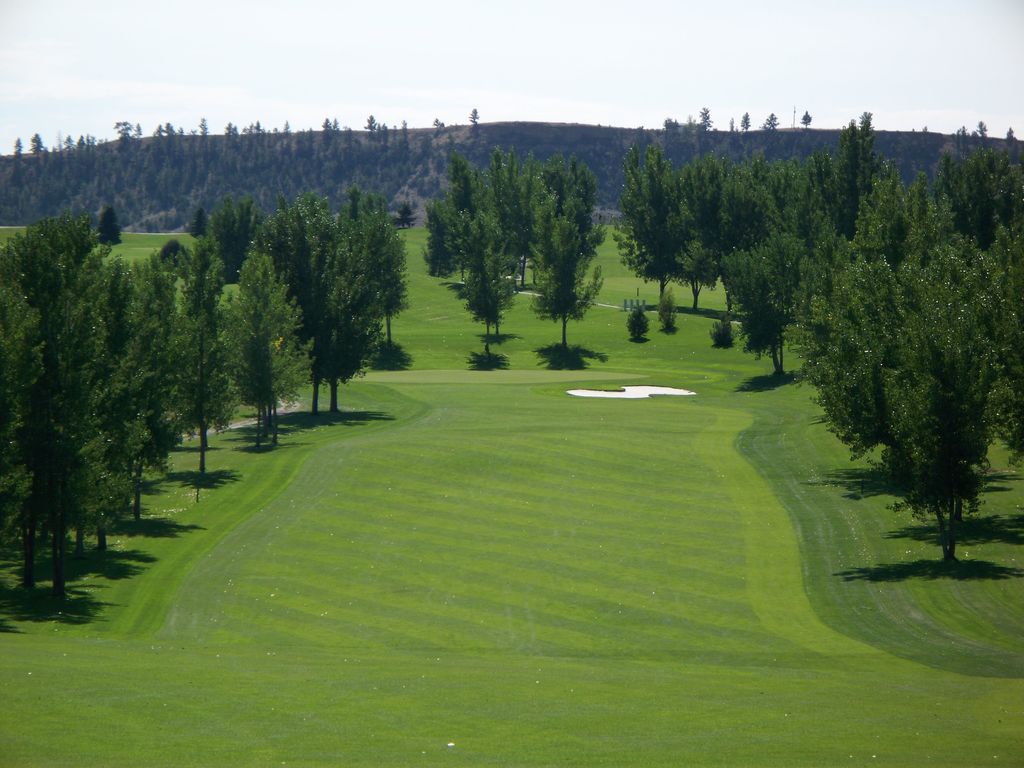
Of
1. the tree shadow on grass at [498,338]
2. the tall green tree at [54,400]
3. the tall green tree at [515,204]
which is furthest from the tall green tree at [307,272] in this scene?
the tall green tree at [515,204]

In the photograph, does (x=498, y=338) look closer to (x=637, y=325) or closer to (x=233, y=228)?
(x=637, y=325)

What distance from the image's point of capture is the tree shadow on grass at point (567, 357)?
112 m

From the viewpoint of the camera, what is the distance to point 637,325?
395ft

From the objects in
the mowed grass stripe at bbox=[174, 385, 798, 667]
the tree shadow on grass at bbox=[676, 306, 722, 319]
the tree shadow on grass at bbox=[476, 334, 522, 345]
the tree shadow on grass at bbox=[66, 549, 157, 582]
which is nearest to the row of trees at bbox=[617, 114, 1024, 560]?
the tree shadow on grass at bbox=[676, 306, 722, 319]

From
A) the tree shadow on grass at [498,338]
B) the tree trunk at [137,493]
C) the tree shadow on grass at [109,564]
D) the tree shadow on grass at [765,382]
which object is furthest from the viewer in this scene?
the tree shadow on grass at [498,338]

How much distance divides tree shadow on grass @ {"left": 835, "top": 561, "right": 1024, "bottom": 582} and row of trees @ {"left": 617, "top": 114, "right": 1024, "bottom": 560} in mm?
1190

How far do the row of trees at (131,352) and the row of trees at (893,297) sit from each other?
3020 centimetres

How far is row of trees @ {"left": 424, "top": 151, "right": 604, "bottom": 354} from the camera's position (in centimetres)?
11881

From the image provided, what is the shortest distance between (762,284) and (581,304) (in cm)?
2932

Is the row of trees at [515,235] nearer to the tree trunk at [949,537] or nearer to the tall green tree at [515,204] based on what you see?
the tall green tree at [515,204]

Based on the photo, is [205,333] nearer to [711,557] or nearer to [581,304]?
[711,557]

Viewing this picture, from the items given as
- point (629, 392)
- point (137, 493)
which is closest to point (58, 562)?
point (137, 493)

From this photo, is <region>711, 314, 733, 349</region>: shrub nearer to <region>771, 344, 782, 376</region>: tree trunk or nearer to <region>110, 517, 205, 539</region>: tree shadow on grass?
<region>771, 344, 782, 376</region>: tree trunk

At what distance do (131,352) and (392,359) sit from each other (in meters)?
66.3
